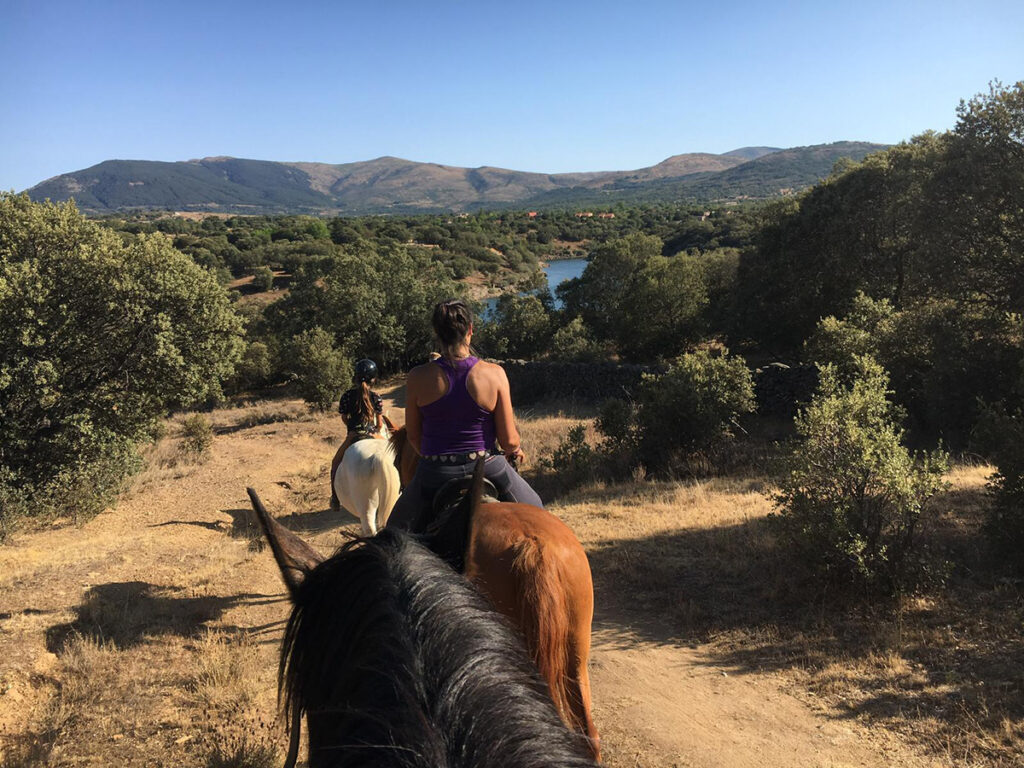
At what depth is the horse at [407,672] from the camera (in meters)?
1.07

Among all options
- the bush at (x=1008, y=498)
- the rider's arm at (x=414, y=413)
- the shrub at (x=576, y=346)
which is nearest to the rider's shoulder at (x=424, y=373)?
the rider's arm at (x=414, y=413)

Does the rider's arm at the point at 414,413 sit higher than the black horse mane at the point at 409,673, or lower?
higher

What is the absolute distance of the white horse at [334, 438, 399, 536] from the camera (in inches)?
234

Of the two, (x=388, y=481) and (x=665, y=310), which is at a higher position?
(x=665, y=310)

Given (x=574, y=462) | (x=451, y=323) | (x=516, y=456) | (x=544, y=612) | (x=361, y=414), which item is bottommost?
(x=574, y=462)

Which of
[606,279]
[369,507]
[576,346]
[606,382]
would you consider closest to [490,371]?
[369,507]

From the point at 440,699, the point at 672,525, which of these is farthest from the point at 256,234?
→ the point at 440,699

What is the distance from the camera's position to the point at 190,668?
4.77 meters

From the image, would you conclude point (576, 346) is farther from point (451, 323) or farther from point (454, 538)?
point (454, 538)

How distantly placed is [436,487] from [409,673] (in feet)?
7.16

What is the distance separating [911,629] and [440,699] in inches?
215

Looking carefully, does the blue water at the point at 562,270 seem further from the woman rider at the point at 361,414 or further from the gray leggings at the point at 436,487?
the gray leggings at the point at 436,487

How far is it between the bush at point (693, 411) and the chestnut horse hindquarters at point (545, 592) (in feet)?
29.2

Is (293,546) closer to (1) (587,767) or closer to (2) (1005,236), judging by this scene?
(1) (587,767)
